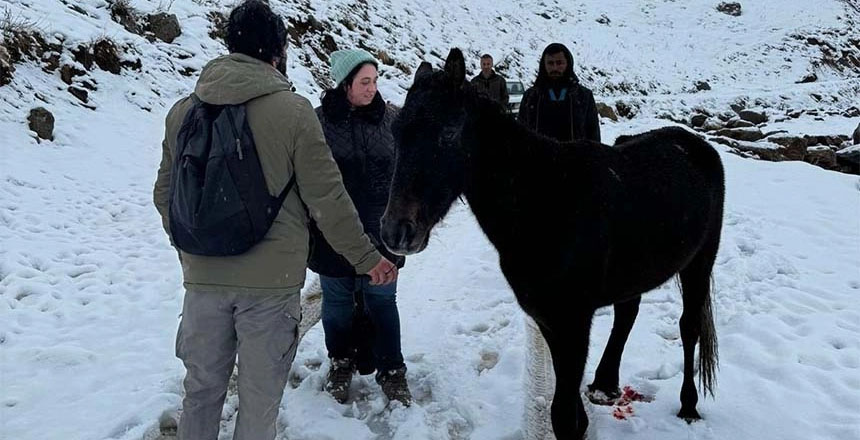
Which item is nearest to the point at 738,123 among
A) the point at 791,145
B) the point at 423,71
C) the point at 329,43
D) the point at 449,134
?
the point at 791,145

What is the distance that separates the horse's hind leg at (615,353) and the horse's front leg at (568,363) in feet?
2.52

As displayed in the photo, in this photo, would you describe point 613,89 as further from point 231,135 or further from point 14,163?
point 231,135

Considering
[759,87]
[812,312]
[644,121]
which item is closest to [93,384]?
[812,312]

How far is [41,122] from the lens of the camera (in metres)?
7.52

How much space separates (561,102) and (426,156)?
308 cm

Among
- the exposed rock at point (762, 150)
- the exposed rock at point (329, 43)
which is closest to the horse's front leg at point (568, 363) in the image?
the exposed rock at point (762, 150)

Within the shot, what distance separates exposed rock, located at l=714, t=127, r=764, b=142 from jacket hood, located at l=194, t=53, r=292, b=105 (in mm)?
15495

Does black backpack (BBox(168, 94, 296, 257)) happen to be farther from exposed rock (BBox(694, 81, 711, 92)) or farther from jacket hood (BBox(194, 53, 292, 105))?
exposed rock (BBox(694, 81, 711, 92))

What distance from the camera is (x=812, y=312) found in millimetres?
4480

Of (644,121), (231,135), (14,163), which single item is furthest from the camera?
(644,121)

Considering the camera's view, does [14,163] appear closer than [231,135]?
No

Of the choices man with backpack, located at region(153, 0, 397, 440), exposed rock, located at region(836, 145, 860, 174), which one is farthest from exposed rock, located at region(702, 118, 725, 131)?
man with backpack, located at region(153, 0, 397, 440)

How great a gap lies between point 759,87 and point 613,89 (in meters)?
7.29

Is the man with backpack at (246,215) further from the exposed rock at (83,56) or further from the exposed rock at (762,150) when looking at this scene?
the exposed rock at (762,150)
